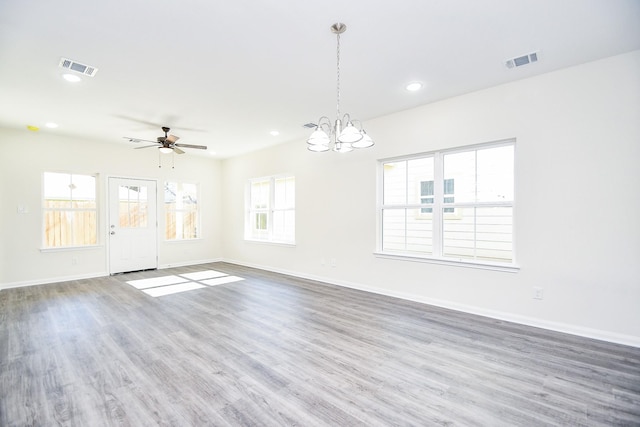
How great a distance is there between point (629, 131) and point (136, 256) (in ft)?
27.3

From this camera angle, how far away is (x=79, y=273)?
241 inches

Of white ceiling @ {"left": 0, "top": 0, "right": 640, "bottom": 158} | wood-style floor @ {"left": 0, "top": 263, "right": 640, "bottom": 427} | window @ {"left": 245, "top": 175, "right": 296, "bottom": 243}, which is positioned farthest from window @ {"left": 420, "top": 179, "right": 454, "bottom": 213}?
window @ {"left": 245, "top": 175, "right": 296, "bottom": 243}

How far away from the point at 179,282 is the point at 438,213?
4766mm

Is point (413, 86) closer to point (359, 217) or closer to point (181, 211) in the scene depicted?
point (359, 217)

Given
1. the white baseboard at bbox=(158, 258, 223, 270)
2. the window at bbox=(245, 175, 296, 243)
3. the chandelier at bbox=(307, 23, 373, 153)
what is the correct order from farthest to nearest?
the white baseboard at bbox=(158, 258, 223, 270) → the window at bbox=(245, 175, 296, 243) → the chandelier at bbox=(307, 23, 373, 153)

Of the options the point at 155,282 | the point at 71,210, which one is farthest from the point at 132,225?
the point at 155,282

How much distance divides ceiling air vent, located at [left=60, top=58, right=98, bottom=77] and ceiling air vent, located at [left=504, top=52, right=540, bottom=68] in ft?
14.4

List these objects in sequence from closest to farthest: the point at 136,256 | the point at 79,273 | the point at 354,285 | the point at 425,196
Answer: the point at 425,196 → the point at 354,285 → the point at 79,273 → the point at 136,256

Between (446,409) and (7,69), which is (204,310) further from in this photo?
(7,69)

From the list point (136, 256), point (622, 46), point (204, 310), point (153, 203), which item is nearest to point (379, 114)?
point (622, 46)

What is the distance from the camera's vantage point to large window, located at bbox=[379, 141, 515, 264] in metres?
3.83

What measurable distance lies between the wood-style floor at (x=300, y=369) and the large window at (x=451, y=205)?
0.90m

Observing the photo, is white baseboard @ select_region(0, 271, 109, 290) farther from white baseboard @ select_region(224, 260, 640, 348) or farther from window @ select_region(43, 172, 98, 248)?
white baseboard @ select_region(224, 260, 640, 348)

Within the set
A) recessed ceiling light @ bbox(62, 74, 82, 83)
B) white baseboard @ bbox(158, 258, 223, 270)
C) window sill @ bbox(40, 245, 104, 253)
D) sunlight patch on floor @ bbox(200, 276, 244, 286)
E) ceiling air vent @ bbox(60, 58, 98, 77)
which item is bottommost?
sunlight patch on floor @ bbox(200, 276, 244, 286)
